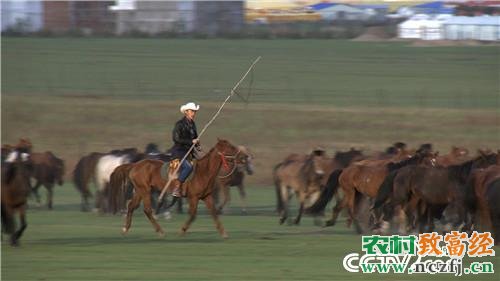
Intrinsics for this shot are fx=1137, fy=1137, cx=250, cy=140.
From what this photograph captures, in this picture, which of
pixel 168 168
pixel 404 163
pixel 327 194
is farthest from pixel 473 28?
pixel 168 168

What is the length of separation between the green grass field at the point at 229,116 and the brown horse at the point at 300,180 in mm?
569

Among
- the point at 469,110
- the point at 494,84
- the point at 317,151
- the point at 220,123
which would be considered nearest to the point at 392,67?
the point at 494,84

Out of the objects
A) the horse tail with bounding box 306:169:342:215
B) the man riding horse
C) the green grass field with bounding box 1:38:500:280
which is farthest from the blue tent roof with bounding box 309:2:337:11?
the man riding horse

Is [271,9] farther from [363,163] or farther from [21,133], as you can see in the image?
[363,163]

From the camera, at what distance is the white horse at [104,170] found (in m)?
26.4

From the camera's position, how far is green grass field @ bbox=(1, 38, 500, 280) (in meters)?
16.5

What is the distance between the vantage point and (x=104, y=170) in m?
26.9

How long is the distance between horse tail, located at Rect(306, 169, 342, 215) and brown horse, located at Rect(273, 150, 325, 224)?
1.86 m

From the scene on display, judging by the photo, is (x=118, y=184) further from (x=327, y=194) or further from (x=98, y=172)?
(x=98, y=172)

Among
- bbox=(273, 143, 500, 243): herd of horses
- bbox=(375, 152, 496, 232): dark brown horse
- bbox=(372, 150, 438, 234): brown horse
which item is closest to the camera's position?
bbox=(273, 143, 500, 243): herd of horses

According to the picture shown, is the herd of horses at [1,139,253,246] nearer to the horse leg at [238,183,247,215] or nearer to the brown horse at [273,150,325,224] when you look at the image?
the horse leg at [238,183,247,215]

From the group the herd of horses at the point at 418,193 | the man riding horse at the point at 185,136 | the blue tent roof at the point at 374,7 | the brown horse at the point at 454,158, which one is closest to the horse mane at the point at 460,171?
the herd of horses at the point at 418,193

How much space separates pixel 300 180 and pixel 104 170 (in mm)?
4947

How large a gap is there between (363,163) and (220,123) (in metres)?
22.5
